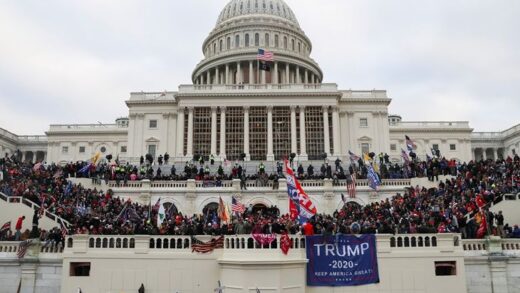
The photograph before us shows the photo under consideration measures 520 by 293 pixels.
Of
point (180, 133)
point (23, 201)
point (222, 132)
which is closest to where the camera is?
point (23, 201)

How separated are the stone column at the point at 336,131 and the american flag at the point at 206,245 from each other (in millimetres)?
44181

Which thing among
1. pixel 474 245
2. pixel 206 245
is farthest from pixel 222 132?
pixel 474 245

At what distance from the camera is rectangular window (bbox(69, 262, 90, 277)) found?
71.0 feet

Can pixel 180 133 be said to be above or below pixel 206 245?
above

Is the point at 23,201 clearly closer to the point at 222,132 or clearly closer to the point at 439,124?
the point at 222,132

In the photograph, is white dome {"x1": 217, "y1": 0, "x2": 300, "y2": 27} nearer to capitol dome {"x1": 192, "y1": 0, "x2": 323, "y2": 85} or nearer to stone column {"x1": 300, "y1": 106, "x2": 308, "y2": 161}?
capitol dome {"x1": 192, "y1": 0, "x2": 323, "y2": 85}

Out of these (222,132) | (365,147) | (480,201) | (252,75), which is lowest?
(480,201)

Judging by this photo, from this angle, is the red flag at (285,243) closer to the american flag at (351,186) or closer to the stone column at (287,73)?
the american flag at (351,186)

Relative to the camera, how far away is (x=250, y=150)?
64875 mm

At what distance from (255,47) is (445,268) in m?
70.8

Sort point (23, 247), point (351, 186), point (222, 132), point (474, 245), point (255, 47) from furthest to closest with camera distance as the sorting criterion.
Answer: point (255, 47), point (222, 132), point (351, 186), point (23, 247), point (474, 245)

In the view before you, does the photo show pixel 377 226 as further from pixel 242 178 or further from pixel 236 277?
pixel 242 178

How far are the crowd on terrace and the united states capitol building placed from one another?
39.4 inches

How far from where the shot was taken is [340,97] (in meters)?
67.8
